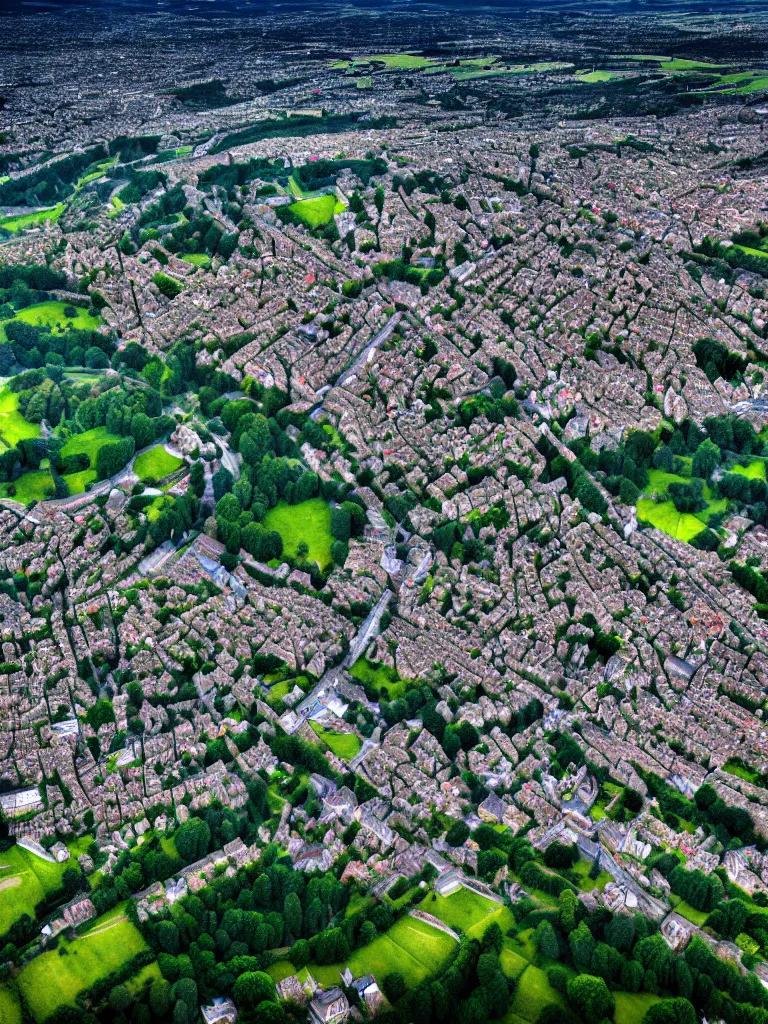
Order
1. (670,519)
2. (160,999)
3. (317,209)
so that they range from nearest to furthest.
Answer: (160,999) → (670,519) → (317,209)

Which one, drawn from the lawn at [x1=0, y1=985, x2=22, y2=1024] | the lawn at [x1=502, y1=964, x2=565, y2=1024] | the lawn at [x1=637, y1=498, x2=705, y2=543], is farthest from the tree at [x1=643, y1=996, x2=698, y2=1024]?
the lawn at [x1=637, y1=498, x2=705, y2=543]

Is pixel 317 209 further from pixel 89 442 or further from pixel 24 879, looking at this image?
pixel 24 879

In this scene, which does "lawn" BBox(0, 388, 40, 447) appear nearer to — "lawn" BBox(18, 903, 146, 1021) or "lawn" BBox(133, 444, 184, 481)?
"lawn" BBox(133, 444, 184, 481)

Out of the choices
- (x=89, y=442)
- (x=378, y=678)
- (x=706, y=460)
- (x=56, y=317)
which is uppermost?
(x=56, y=317)

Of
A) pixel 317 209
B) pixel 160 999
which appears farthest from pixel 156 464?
pixel 317 209

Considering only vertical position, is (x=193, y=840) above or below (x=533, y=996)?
above

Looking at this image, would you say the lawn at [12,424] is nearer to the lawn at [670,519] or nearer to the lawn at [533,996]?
the lawn at [670,519]

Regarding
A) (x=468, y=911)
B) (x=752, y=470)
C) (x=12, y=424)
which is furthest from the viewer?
(x=12, y=424)

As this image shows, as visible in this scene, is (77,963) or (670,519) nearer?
(77,963)
